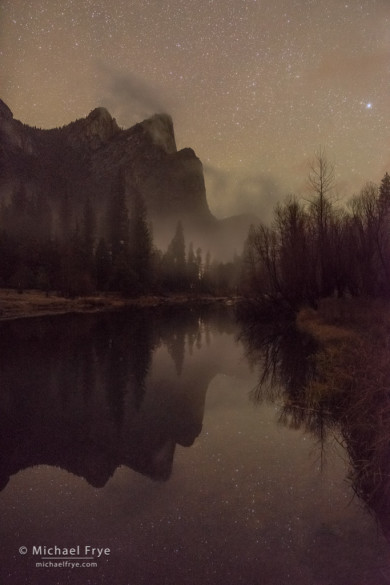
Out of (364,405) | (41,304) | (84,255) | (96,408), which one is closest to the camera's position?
(364,405)

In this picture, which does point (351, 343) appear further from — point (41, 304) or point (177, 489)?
point (41, 304)

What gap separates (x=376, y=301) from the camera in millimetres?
23531

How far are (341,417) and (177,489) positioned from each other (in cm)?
444

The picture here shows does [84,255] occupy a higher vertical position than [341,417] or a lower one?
higher

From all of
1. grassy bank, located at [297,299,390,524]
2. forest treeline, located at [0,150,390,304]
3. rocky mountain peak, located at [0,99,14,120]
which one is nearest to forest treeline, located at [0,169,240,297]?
forest treeline, located at [0,150,390,304]

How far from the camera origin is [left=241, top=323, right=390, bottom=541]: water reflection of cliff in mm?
5523

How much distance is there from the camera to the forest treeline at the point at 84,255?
178 ft

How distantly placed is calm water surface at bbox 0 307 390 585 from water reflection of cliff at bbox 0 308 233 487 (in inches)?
1.7

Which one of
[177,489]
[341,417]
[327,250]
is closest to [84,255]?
[327,250]

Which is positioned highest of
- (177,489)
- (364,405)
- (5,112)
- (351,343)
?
(5,112)

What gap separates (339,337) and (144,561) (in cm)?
1499

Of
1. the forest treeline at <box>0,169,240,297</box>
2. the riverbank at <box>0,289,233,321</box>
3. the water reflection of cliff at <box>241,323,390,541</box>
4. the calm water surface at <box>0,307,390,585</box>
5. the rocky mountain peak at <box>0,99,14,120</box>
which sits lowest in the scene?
the calm water surface at <box>0,307,390,585</box>

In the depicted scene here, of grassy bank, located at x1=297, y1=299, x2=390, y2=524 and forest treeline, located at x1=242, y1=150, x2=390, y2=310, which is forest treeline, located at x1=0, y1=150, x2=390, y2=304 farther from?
grassy bank, located at x1=297, y1=299, x2=390, y2=524

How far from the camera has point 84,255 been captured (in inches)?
2594
